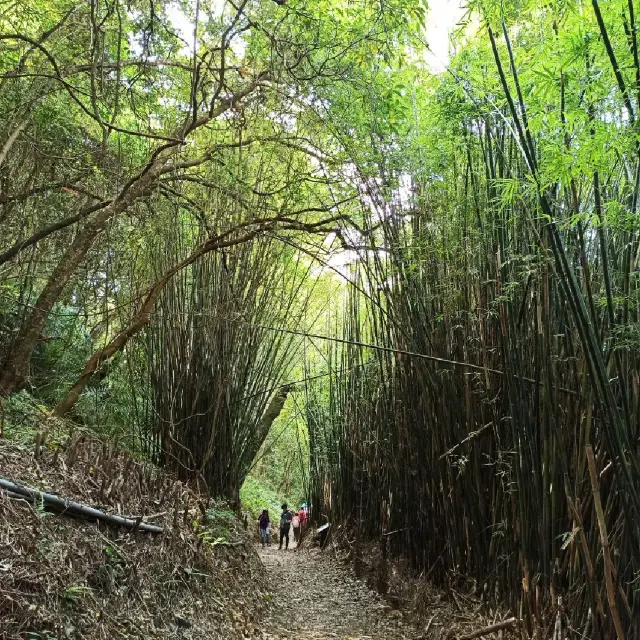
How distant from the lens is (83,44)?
3453mm

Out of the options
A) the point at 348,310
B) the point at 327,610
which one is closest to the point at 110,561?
the point at 327,610

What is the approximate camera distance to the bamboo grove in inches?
68.3

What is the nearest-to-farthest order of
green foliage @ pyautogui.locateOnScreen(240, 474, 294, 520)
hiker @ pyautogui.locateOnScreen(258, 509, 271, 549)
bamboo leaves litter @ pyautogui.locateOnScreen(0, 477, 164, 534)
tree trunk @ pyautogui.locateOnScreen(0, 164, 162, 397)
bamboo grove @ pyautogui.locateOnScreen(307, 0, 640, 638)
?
bamboo grove @ pyautogui.locateOnScreen(307, 0, 640, 638) < bamboo leaves litter @ pyautogui.locateOnScreen(0, 477, 164, 534) < tree trunk @ pyautogui.locateOnScreen(0, 164, 162, 397) < hiker @ pyautogui.locateOnScreen(258, 509, 271, 549) < green foliage @ pyautogui.locateOnScreen(240, 474, 294, 520)

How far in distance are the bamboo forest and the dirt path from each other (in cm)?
3

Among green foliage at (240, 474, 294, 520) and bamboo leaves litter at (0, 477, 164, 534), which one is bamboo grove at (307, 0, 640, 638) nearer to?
bamboo leaves litter at (0, 477, 164, 534)

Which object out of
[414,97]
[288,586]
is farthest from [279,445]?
[414,97]

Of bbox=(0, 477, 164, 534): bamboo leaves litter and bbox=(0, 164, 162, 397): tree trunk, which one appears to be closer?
bbox=(0, 477, 164, 534): bamboo leaves litter

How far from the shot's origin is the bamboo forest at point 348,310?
1.88m

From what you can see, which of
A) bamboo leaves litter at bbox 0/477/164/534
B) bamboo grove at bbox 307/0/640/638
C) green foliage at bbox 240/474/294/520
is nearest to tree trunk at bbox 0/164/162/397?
bamboo leaves litter at bbox 0/477/164/534

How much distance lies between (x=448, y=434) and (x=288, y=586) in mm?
2387

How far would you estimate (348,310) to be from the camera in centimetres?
553

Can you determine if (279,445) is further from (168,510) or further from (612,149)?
(612,149)

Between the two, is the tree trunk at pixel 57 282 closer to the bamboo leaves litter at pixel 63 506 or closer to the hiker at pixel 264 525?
the bamboo leaves litter at pixel 63 506

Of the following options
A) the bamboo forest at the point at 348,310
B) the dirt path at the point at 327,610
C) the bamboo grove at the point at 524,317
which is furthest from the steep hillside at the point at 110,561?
the bamboo grove at the point at 524,317
